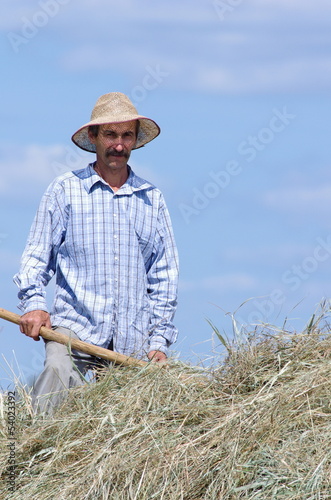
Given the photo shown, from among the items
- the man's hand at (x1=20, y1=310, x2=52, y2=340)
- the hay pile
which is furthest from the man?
the hay pile

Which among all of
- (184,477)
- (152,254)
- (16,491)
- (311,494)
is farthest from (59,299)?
(311,494)

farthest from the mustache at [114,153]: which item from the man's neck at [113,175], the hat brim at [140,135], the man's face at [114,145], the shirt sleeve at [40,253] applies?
the shirt sleeve at [40,253]

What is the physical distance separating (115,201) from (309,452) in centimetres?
232

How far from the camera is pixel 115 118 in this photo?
5.98 meters

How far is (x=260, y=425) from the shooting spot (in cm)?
455

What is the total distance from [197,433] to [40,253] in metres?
1.77

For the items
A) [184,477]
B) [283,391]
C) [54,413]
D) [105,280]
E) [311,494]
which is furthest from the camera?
[105,280]

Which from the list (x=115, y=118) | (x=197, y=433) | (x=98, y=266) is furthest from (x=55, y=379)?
(x=115, y=118)

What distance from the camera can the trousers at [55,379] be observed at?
17.9 ft

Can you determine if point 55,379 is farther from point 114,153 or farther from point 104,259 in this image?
point 114,153

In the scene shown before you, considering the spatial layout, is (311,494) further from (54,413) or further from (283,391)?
(54,413)

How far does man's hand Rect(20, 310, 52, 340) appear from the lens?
18.6 ft

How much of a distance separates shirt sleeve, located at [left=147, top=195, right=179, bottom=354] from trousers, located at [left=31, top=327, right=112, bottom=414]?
0.58m

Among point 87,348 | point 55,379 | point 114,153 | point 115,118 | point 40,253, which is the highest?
point 115,118
